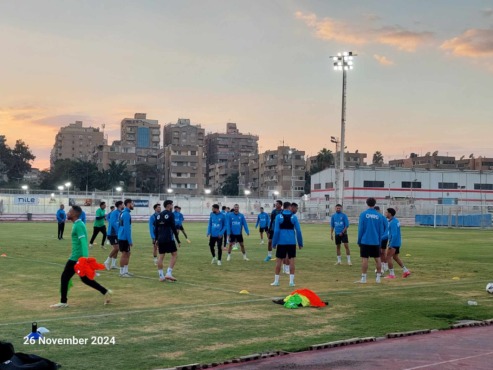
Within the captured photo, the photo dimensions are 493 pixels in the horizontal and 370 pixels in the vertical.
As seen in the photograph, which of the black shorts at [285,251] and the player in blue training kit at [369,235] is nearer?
the black shorts at [285,251]

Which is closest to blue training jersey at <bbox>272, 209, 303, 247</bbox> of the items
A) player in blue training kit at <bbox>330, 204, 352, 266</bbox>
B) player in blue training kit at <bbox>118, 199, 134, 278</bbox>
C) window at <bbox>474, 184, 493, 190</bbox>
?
player in blue training kit at <bbox>118, 199, 134, 278</bbox>

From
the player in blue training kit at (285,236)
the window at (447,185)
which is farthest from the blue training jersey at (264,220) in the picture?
the window at (447,185)

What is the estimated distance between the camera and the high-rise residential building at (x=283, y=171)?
463 ft

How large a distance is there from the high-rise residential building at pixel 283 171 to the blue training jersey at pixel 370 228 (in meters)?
122

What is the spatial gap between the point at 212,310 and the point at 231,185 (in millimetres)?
142640

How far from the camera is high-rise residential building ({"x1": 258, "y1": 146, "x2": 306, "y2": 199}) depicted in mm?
141125

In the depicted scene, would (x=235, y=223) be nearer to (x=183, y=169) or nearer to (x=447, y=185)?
(x=447, y=185)

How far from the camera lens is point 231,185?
506 ft

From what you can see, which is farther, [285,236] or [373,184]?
[373,184]

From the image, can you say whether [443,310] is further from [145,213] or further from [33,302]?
[145,213]

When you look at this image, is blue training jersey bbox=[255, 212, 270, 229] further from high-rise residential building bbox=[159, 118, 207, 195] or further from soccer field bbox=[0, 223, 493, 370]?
high-rise residential building bbox=[159, 118, 207, 195]

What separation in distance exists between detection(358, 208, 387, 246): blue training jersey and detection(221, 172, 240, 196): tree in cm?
13537

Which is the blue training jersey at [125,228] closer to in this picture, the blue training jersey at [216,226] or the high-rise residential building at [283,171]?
the blue training jersey at [216,226]

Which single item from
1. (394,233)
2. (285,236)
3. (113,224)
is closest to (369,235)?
(394,233)
